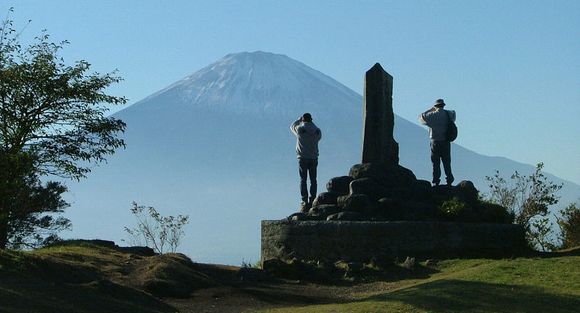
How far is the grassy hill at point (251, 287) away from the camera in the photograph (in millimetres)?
13867

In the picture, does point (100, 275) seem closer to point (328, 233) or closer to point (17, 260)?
point (17, 260)

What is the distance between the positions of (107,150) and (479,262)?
28.3 ft

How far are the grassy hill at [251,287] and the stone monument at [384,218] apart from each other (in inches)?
44.6

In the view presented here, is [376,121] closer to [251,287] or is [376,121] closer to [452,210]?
[452,210]

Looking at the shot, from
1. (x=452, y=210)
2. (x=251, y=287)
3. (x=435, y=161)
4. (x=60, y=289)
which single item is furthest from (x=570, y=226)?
(x=60, y=289)

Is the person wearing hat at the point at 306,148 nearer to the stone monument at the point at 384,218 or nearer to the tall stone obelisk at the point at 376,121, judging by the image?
the stone monument at the point at 384,218

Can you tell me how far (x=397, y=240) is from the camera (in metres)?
20.8

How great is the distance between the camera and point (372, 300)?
14.8 meters

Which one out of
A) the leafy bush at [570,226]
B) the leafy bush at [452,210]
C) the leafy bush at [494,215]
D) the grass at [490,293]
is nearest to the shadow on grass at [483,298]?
the grass at [490,293]

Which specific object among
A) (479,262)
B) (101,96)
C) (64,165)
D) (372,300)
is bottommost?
(372,300)

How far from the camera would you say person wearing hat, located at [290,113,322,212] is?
77.8 ft

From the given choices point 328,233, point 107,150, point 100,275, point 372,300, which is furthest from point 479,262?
point 107,150

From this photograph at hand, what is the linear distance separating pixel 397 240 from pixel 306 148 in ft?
13.3

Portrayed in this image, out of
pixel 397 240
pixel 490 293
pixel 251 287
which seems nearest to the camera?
pixel 490 293
